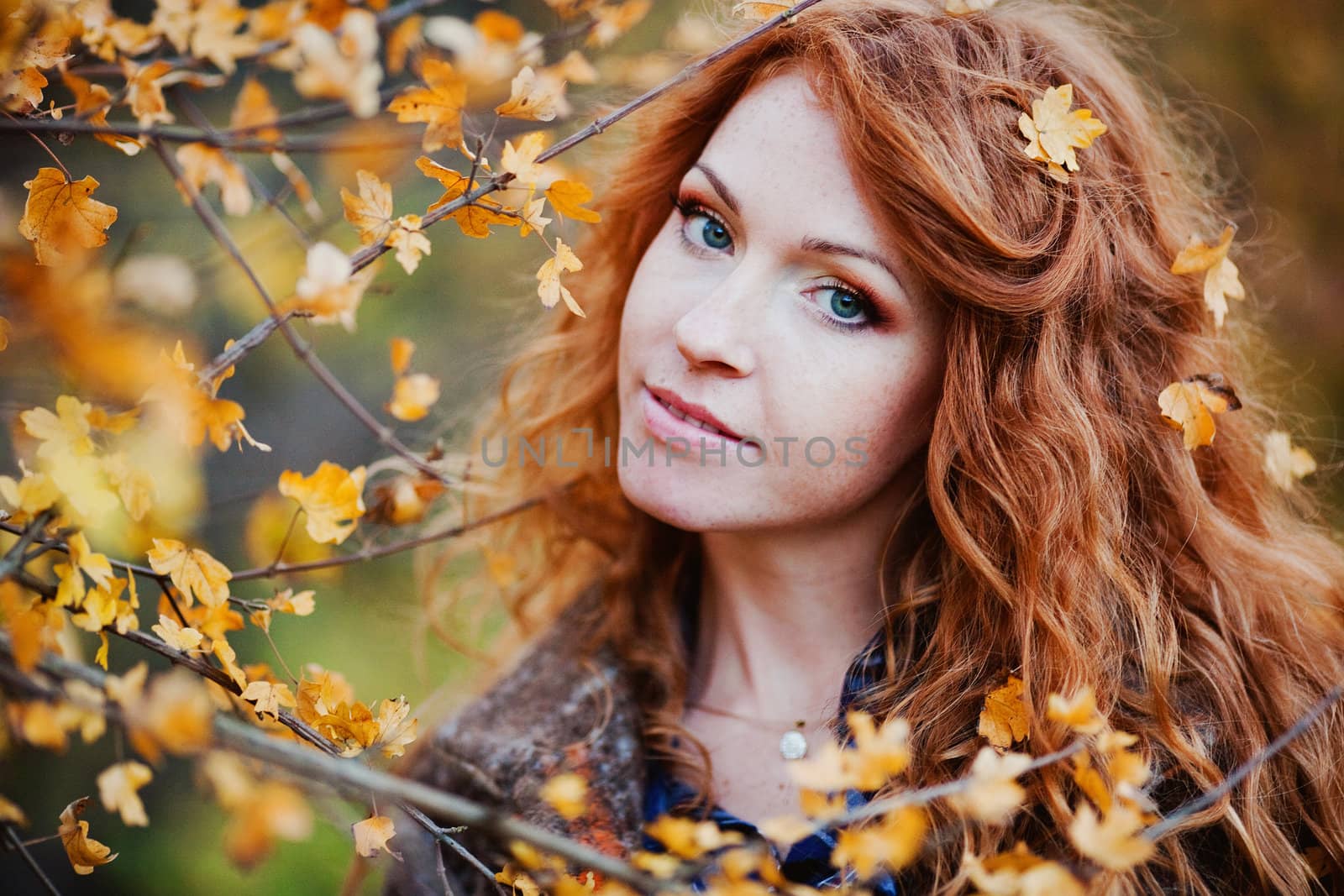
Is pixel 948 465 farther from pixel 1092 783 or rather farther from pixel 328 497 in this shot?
pixel 328 497

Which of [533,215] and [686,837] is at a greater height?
[533,215]

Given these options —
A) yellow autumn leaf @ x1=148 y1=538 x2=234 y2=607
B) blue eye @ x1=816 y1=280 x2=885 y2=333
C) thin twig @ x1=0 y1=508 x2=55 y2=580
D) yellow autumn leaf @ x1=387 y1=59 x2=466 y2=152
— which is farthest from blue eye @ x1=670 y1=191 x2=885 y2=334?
thin twig @ x1=0 y1=508 x2=55 y2=580

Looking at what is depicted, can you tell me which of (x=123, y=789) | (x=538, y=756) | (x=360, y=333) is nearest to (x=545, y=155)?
(x=123, y=789)

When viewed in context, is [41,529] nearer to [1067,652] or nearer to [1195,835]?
[1067,652]

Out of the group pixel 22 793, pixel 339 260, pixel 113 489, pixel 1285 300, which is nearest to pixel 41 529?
pixel 113 489

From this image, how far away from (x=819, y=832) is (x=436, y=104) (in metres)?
1.13

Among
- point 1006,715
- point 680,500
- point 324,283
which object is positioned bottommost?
point 1006,715

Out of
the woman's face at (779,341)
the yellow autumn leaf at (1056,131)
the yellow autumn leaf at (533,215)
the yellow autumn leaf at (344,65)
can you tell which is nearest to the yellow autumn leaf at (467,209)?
the yellow autumn leaf at (533,215)

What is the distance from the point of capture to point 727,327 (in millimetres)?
1386

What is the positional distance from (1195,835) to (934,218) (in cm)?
97

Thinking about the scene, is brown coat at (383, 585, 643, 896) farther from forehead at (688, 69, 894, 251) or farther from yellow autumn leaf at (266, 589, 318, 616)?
forehead at (688, 69, 894, 251)

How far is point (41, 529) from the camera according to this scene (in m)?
0.84

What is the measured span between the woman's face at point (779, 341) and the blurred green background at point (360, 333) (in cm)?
68

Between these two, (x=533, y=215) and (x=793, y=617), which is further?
(x=793, y=617)
